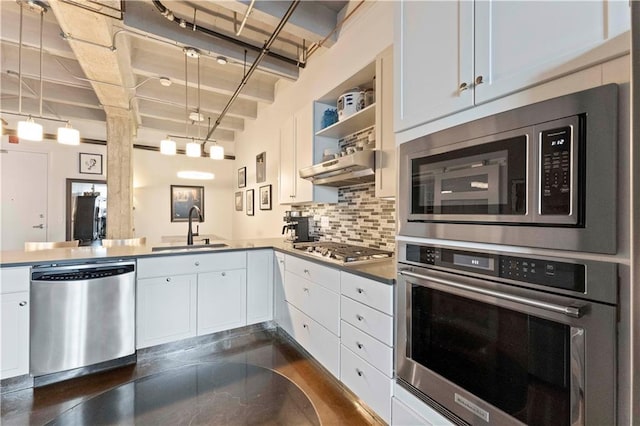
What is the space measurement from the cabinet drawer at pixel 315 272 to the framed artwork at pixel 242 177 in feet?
11.2

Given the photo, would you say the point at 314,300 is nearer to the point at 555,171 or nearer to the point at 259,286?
the point at 259,286

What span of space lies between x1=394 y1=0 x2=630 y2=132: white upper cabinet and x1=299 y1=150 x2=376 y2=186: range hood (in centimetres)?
56

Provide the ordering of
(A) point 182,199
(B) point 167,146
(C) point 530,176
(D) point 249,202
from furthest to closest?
(A) point 182,199
(D) point 249,202
(B) point 167,146
(C) point 530,176

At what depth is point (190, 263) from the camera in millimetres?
2559

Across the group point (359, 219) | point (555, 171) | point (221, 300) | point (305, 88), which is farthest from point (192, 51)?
point (555, 171)

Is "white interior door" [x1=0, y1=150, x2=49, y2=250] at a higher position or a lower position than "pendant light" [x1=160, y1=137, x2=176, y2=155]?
lower

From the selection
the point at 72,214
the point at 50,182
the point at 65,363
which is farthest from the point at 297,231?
the point at 50,182

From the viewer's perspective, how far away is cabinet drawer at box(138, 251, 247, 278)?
2.39 metres

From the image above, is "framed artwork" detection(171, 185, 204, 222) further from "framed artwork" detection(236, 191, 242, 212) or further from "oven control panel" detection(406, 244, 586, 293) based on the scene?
"oven control panel" detection(406, 244, 586, 293)

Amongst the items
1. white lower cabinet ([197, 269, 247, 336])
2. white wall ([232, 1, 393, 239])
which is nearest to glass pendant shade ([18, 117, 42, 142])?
A: white lower cabinet ([197, 269, 247, 336])

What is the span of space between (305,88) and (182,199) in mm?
4314

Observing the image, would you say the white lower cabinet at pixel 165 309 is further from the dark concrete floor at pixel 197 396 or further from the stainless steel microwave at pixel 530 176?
the stainless steel microwave at pixel 530 176

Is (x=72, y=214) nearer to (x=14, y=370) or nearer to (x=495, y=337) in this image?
(x=14, y=370)

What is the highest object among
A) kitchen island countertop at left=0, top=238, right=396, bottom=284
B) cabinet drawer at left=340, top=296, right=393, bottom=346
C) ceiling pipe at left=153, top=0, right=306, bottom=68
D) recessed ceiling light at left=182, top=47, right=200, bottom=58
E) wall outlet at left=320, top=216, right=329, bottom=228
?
ceiling pipe at left=153, top=0, right=306, bottom=68
